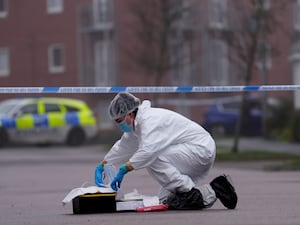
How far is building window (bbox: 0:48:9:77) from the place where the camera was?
46031 mm

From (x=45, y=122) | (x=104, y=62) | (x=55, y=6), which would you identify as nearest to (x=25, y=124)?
(x=45, y=122)

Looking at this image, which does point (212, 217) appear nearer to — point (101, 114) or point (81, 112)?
point (81, 112)

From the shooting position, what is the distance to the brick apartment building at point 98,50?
41.3m

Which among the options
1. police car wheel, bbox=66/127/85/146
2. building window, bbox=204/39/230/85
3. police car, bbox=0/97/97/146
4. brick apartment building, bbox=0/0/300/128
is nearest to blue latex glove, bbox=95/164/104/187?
police car, bbox=0/97/97/146

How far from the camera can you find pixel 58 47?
4481cm

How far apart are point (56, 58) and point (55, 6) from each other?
228cm

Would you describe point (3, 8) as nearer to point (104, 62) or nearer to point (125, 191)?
point (104, 62)

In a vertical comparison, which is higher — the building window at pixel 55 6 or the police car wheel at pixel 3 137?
the building window at pixel 55 6

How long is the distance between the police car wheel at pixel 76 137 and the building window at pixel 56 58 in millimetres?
13143

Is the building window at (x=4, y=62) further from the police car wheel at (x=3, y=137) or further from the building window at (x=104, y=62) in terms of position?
the police car wheel at (x=3, y=137)

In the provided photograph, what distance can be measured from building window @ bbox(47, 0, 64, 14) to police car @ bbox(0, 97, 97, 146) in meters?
13.1

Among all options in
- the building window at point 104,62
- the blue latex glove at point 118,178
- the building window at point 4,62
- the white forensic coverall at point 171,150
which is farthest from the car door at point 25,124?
the blue latex glove at point 118,178

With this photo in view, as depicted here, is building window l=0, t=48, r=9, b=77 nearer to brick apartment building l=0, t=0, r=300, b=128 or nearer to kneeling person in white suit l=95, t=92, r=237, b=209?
brick apartment building l=0, t=0, r=300, b=128

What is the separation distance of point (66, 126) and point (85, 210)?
21.2 meters
